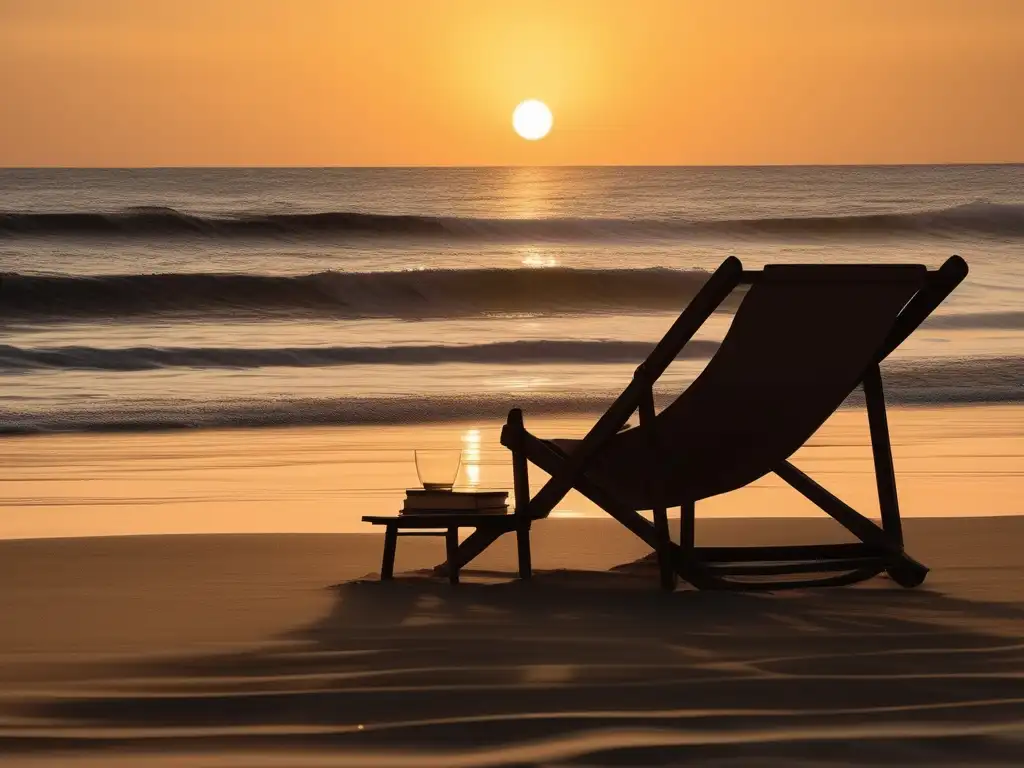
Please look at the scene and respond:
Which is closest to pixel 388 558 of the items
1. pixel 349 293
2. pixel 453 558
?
pixel 453 558

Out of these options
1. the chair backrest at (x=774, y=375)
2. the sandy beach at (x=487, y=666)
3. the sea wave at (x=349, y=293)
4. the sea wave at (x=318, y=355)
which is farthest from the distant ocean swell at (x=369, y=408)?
the sea wave at (x=349, y=293)

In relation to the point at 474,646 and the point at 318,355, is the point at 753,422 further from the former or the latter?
the point at 318,355

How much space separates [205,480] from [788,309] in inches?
150

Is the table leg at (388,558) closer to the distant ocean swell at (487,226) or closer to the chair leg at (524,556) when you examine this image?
the chair leg at (524,556)

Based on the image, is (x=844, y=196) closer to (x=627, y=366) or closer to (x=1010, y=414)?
(x=627, y=366)

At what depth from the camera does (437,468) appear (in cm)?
479

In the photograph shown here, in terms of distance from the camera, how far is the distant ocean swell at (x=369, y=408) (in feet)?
34.4

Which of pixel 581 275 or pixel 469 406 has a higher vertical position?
pixel 581 275

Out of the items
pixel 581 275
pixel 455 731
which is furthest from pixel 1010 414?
pixel 581 275

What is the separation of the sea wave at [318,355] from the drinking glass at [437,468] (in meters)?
10.4

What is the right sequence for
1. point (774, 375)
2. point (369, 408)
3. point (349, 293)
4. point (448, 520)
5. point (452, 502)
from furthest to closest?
point (349, 293) → point (369, 408) → point (452, 502) → point (448, 520) → point (774, 375)

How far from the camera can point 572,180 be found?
42344mm

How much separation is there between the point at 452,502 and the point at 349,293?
61.5 feet

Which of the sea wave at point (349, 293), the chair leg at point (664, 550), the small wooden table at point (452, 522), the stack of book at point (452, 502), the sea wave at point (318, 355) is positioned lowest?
the chair leg at point (664, 550)
